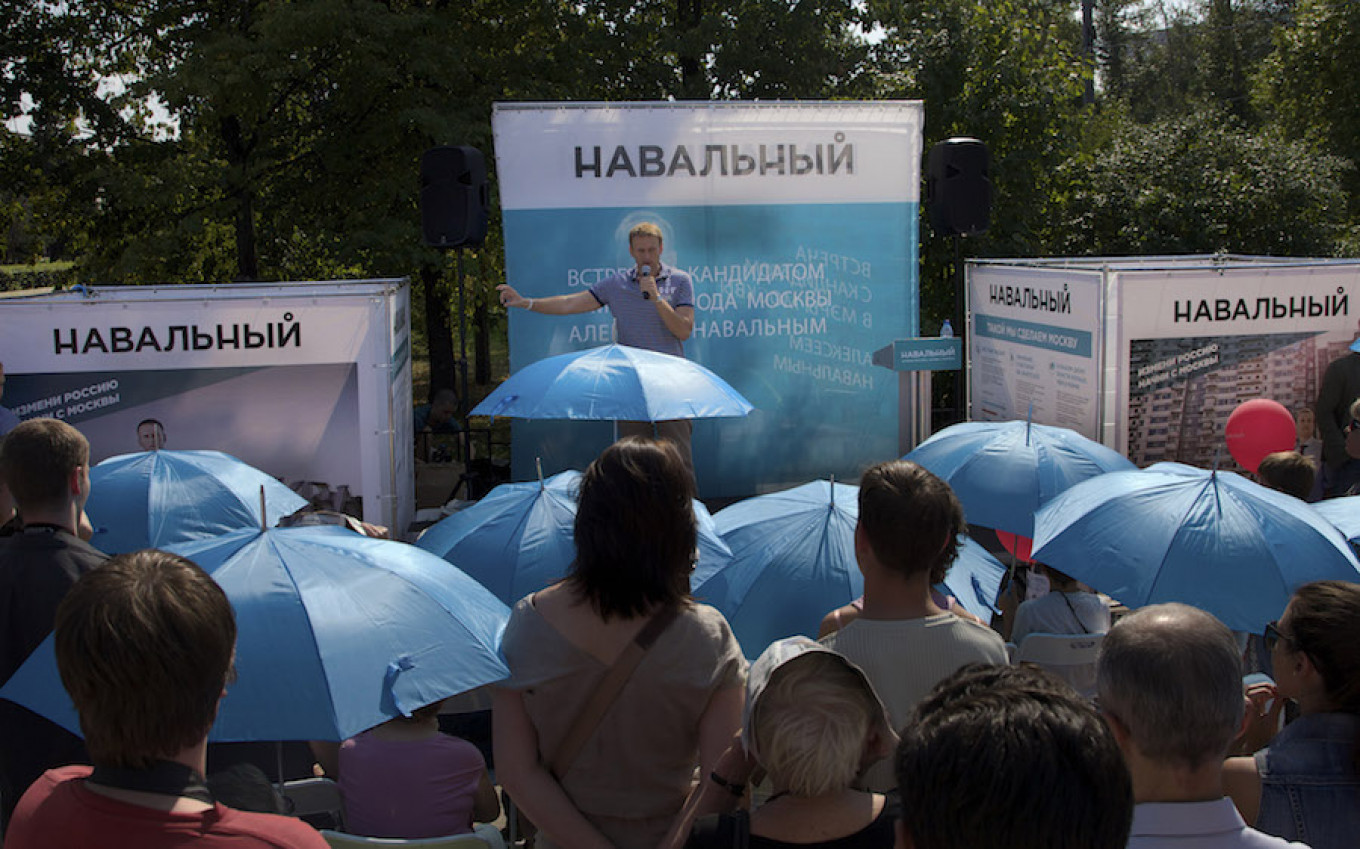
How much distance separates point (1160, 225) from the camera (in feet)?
47.4

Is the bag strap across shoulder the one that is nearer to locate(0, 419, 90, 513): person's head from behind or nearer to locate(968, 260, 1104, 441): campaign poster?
locate(0, 419, 90, 513): person's head from behind

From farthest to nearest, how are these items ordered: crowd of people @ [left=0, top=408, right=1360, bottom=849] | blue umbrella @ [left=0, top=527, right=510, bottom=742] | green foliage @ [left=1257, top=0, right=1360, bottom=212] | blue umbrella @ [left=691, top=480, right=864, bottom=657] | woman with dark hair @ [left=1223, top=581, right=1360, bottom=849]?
1. green foliage @ [left=1257, top=0, right=1360, bottom=212]
2. blue umbrella @ [left=691, top=480, right=864, bottom=657]
3. blue umbrella @ [left=0, top=527, right=510, bottom=742]
4. woman with dark hair @ [left=1223, top=581, right=1360, bottom=849]
5. crowd of people @ [left=0, top=408, right=1360, bottom=849]

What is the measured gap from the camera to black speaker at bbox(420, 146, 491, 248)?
30.3ft

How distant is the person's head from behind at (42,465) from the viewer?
10.9 ft

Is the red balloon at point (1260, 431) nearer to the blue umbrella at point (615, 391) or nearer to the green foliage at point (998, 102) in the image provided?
the blue umbrella at point (615, 391)

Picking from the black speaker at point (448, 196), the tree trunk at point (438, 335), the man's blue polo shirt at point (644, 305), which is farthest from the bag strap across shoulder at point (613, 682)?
the tree trunk at point (438, 335)

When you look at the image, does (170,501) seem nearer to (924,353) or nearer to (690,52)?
(924,353)

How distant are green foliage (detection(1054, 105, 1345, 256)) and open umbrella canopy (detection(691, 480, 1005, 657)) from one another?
10946 mm

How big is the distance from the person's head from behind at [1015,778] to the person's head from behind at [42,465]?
267cm

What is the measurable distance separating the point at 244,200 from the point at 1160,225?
1076cm

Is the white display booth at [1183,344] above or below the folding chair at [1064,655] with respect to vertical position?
above

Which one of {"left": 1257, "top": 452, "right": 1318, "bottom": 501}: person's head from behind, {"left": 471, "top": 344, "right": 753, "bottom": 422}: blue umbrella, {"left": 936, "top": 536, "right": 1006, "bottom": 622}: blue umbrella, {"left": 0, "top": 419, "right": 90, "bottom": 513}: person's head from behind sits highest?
{"left": 0, "top": 419, "right": 90, "bottom": 513}: person's head from behind

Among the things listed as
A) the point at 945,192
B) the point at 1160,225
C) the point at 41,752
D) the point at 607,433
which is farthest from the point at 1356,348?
the point at 41,752

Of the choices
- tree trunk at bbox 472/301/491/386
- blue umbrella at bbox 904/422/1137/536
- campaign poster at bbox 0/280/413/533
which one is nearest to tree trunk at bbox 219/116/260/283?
tree trunk at bbox 472/301/491/386
